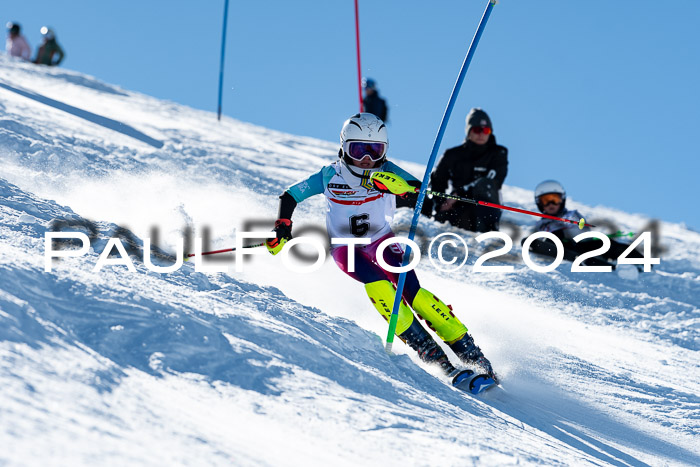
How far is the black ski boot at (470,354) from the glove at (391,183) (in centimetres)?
98

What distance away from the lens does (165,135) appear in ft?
36.6

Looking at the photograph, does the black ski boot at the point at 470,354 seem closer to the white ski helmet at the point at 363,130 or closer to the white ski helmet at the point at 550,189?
the white ski helmet at the point at 363,130

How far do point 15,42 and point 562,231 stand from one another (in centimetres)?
1551

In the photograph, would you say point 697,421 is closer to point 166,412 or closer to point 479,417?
point 479,417

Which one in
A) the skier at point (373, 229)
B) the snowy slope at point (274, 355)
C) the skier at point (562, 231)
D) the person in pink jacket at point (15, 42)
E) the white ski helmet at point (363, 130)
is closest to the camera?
the snowy slope at point (274, 355)

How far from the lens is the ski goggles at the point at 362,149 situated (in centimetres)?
475

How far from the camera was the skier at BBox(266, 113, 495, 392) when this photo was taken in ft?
14.4

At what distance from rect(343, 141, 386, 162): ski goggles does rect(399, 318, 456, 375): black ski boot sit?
1180 mm

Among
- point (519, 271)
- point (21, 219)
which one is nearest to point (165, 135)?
point (519, 271)

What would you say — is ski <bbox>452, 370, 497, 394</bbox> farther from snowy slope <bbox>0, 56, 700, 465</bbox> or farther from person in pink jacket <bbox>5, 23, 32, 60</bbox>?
person in pink jacket <bbox>5, 23, 32, 60</bbox>

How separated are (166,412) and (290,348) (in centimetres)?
97

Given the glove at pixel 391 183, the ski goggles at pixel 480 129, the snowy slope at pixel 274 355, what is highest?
the ski goggles at pixel 480 129

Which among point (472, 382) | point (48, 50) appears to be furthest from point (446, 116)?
point (48, 50)

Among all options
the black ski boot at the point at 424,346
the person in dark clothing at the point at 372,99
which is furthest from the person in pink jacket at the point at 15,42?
the black ski boot at the point at 424,346
